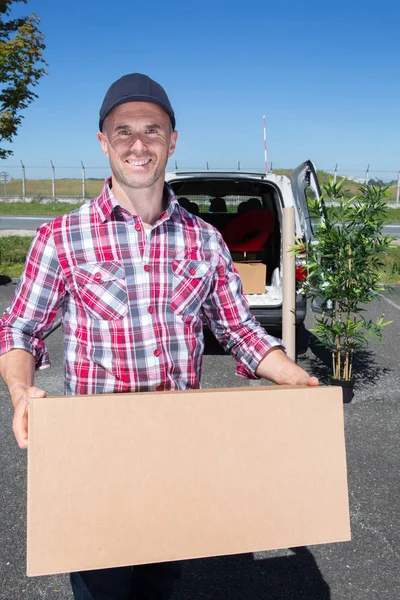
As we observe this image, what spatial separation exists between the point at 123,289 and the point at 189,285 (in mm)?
200

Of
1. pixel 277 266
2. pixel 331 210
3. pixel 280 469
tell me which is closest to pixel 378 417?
pixel 331 210

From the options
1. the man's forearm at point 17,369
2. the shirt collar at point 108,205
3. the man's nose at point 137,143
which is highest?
the man's nose at point 137,143

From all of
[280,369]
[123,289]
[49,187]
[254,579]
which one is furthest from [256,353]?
[49,187]

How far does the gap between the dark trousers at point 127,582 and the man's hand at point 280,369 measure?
672mm

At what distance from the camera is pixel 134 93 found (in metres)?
1.53

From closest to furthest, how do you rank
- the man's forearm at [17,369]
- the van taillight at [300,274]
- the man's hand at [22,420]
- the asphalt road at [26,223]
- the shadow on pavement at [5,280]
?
the man's hand at [22,420] → the man's forearm at [17,369] → the van taillight at [300,274] → the shadow on pavement at [5,280] → the asphalt road at [26,223]

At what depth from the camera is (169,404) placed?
3.66ft

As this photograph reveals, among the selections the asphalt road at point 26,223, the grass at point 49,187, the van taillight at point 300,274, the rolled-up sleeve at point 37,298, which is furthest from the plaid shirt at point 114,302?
the grass at point 49,187

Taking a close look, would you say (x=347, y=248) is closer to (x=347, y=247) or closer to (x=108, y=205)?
(x=347, y=247)

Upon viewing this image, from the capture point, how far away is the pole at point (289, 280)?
4.68m

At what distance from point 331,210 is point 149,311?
3.14 meters

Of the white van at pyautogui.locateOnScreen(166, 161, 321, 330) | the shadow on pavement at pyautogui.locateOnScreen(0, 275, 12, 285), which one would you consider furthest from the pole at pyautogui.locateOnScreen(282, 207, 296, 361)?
the shadow on pavement at pyautogui.locateOnScreen(0, 275, 12, 285)

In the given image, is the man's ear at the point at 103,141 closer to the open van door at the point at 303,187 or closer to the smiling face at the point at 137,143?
the smiling face at the point at 137,143

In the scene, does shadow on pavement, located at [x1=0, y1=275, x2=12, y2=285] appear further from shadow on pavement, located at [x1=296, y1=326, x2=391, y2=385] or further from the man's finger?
the man's finger
